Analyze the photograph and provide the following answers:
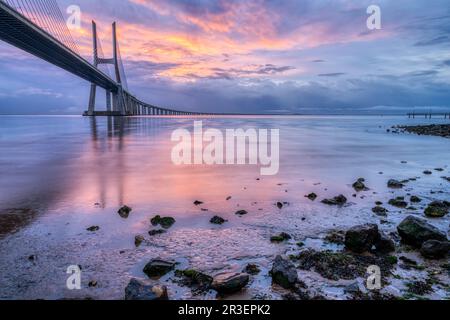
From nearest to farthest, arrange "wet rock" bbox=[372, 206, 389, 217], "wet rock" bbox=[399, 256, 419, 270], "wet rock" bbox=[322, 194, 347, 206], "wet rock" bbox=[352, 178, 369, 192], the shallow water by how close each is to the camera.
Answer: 1. the shallow water
2. "wet rock" bbox=[399, 256, 419, 270]
3. "wet rock" bbox=[372, 206, 389, 217]
4. "wet rock" bbox=[322, 194, 347, 206]
5. "wet rock" bbox=[352, 178, 369, 192]

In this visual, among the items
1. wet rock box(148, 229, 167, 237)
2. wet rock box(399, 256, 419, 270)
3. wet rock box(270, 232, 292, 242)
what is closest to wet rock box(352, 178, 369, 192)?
wet rock box(270, 232, 292, 242)

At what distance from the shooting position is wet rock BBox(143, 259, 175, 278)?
4.33 meters

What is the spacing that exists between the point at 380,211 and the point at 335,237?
6.86ft

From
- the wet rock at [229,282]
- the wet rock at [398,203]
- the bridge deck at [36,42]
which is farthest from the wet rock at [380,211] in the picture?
the bridge deck at [36,42]

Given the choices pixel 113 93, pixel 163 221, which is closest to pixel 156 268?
pixel 163 221

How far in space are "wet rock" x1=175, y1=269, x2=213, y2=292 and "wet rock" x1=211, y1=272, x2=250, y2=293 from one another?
140 mm

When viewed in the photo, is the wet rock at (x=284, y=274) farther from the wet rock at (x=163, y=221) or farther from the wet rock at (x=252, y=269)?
the wet rock at (x=163, y=221)

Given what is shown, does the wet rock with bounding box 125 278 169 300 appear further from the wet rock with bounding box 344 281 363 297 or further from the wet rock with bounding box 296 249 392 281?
the wet rock with bounding box 344 281 363 297

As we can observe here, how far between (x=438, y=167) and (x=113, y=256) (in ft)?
45.2

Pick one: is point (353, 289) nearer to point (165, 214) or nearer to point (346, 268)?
point (346, 268)

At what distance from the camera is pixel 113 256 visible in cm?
483

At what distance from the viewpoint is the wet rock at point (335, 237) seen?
544cm

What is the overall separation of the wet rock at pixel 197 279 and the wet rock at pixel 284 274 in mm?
814
